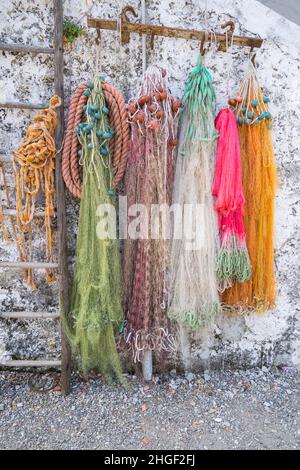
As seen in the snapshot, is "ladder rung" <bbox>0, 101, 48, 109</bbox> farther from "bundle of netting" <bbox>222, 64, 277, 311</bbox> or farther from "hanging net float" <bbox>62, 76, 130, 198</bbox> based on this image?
"bundle of netting" <bbox>222, 64, 277, 311</bbox>

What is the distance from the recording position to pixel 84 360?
2.37 metres

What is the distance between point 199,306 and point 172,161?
93cm

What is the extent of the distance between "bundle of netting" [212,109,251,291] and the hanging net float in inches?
23.3

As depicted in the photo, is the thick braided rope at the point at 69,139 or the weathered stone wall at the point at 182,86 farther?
the weathered stone wall at the point at 182,86

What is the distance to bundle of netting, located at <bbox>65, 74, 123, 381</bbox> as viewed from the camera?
2.19 meters

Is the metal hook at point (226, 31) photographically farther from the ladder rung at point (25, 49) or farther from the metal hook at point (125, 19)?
the ladder rung at point (25, 49)

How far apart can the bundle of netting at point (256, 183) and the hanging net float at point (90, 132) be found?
0.75 m

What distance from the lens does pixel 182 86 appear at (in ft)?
8.04

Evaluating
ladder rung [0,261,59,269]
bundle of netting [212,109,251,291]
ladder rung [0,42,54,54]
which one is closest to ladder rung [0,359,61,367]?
ladder rung [0,261,59,269]

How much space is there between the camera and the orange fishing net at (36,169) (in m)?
2.15

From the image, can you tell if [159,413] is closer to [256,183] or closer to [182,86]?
[256,183]

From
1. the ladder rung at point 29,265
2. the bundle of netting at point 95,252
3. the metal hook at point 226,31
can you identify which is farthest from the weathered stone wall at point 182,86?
the bundle of netting at point 95,252

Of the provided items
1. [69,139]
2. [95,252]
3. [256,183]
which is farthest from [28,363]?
[256,183]
